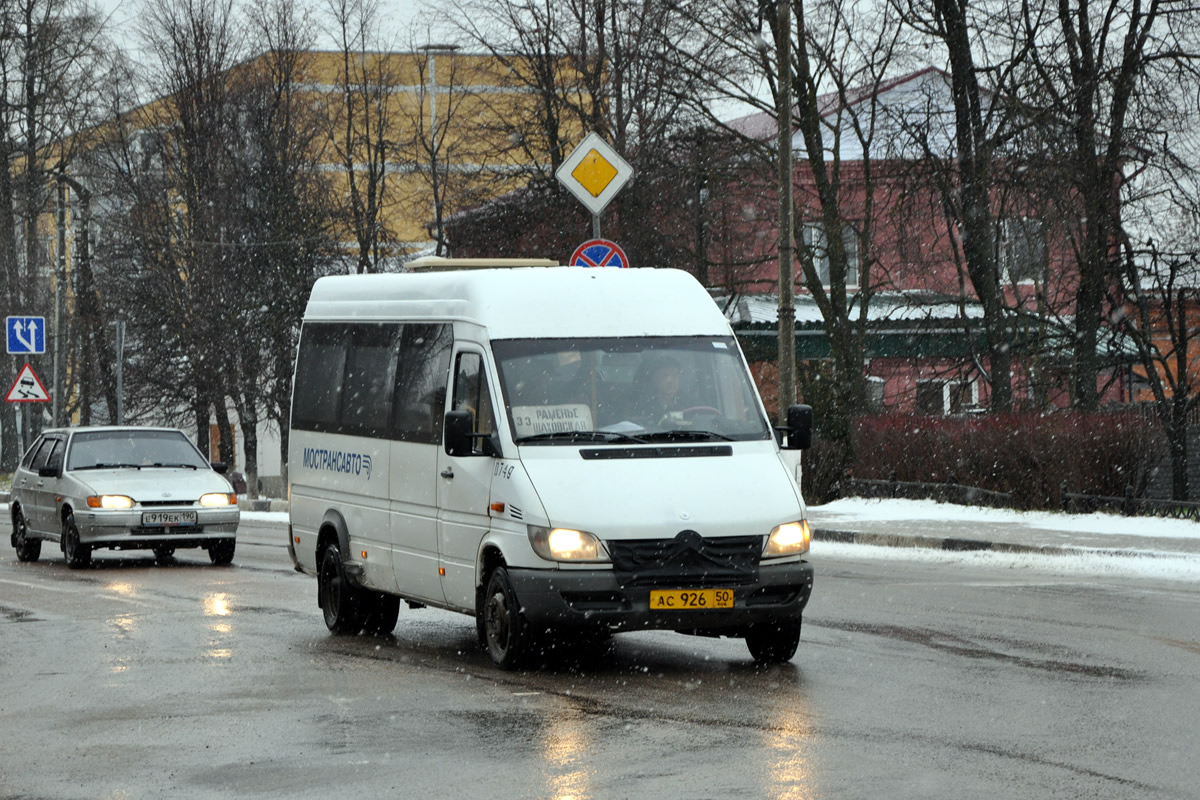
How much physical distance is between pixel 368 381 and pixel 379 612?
1612 millimetres

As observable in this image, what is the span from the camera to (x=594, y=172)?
63.7 ft

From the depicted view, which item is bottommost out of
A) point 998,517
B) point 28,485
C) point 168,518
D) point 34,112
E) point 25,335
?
point 998,517

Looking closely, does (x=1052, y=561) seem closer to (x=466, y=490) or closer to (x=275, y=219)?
(x=466, y=490)

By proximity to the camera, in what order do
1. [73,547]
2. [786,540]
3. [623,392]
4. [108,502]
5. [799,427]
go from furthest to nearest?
[73,547], [108,502], [799,427], [623,392], [786,540]

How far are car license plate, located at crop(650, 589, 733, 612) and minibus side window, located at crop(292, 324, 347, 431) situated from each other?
3908 mm

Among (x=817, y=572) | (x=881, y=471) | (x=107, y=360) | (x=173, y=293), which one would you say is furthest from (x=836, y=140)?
(x=107, y=360)

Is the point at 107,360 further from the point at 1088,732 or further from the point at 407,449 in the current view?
the point at 1088,732

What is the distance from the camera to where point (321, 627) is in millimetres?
13188

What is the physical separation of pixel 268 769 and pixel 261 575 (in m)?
10.9

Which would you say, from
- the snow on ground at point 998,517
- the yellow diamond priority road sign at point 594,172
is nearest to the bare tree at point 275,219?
the snow on ground at point 998,517

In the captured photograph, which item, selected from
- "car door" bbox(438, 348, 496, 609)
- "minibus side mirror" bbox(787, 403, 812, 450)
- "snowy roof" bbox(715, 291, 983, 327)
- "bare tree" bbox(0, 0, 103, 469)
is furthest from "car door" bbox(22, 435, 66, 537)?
"bare tree" bbox(0, 0, 103, 469)

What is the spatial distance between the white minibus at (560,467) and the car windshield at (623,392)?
1cm

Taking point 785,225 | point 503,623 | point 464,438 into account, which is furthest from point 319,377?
point 785,225

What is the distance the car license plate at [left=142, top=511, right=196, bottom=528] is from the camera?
19.8 meters
